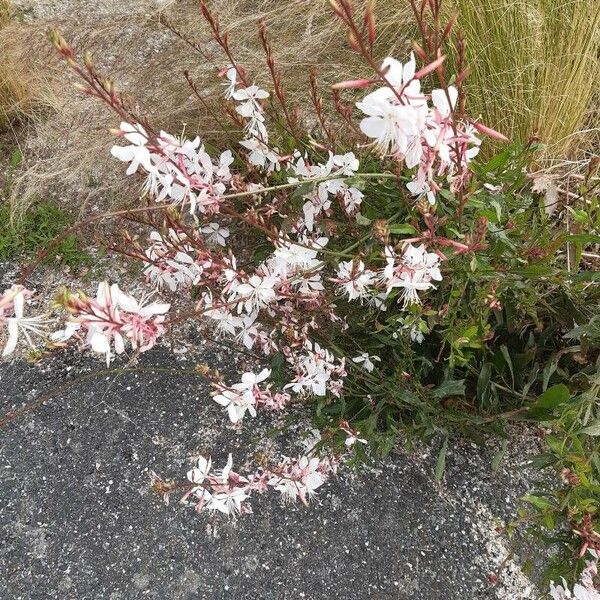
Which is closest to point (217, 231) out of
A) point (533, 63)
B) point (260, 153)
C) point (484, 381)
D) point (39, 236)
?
point (260, 153)

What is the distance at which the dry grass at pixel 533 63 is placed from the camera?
2035 mm

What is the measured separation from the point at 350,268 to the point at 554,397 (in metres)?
0.54

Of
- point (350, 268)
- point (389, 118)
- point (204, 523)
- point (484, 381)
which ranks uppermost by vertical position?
point (389, 118)

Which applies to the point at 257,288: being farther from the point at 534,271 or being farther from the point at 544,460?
the point at 544,460

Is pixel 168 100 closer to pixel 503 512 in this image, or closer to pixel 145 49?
pixel 145 49

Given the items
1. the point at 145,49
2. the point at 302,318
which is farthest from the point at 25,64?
the point at 302,318

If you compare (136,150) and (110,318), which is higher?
(136,150)

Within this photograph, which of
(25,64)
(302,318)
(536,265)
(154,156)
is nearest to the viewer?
(154,156)

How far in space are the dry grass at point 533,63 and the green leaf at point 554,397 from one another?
3.42ft

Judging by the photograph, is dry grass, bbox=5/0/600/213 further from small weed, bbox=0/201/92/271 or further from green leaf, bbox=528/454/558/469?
green leaf, bbox=528/454/558/469

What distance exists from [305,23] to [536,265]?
172 centimetres

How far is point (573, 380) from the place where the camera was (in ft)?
5.05

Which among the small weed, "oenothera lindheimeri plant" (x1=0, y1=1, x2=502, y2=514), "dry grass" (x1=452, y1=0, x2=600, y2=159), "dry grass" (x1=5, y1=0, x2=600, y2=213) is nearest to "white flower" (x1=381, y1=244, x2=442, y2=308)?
"oenothera lindheimeri plant" (x1=0, y1=1, x2=502, y2=514)

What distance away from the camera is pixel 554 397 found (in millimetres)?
1346
